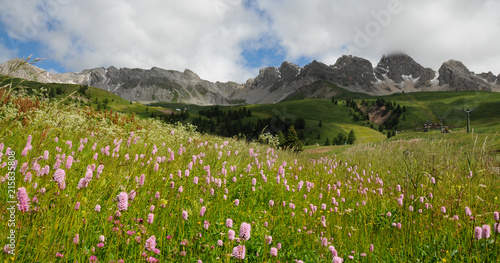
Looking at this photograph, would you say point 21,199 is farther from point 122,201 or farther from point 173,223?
point 173,223

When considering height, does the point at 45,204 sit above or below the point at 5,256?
above

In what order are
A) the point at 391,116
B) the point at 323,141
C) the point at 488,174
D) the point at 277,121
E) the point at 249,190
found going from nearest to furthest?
the point at 249,190
the point at 488,174
the point at 323,141
the point at 277,121
the point at 391,116

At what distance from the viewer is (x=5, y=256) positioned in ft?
5.92

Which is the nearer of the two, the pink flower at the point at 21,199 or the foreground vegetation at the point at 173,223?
the pink flower at the point at 21,199

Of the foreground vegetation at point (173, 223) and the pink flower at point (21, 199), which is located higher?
the pink flower at point (21, 199)

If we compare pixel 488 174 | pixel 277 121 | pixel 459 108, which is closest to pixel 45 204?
pixel 488 174

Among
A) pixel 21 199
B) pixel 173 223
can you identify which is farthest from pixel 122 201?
pixel 173 223

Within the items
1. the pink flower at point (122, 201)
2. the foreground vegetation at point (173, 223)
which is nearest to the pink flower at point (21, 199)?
the foreground vegetation at point (173, 223)

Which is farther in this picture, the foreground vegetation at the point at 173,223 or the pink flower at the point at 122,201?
the foreground vegetation at the point at 173,223

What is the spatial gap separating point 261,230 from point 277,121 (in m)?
146

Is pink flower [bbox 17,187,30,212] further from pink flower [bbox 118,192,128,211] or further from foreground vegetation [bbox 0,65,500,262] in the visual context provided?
pink flower [bbox 118,192,128,211]

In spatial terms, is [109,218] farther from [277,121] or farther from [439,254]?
[277,121]

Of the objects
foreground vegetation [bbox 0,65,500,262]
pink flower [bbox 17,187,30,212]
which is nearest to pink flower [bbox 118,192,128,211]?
foreground vegetation [bbox 0,65,500,262]

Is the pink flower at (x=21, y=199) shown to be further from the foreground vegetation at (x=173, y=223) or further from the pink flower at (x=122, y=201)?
the pink flower at (x=122, y=201)
